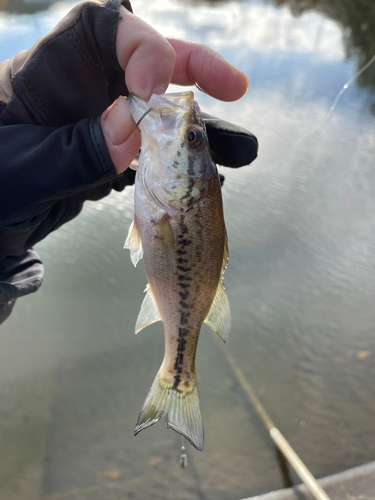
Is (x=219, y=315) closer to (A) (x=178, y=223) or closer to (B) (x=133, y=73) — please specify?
(A) (x=178, y=223)

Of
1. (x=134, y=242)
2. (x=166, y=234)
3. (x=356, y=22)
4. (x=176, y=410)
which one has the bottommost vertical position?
A: (x=176, y=410)

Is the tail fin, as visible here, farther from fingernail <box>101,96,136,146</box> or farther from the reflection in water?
the reflection in water

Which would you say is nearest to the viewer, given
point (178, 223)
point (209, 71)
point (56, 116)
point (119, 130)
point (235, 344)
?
point (119, 130)

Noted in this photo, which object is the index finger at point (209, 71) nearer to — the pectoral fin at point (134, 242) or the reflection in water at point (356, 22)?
the pectoral fin at point (134, 242)

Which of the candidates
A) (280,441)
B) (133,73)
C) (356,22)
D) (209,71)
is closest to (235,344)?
(280,441)

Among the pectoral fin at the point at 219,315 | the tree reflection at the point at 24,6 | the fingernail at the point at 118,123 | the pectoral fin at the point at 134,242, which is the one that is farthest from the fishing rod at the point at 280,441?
the tree reflection at the point at 24,6

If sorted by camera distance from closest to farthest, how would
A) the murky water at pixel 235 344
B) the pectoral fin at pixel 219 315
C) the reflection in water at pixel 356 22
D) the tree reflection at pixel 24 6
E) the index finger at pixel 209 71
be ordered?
the pectoral fin at pixel 219 315 < the index finger at pixel 209 71 < the murky water at pixel 235 344 < the reflection in water at pixel 356 22 < the tree reflection at pixel 24 6

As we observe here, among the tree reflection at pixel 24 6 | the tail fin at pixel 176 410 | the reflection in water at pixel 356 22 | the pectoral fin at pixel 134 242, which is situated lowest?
the tail fin at pixel 176 410
